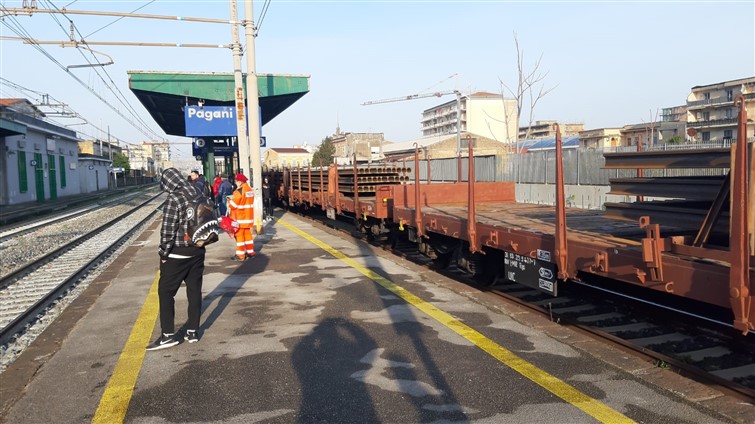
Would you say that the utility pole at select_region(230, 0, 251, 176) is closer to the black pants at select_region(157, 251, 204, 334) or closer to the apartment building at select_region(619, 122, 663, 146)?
the black pants at select_region(157, 251, 204, 334)

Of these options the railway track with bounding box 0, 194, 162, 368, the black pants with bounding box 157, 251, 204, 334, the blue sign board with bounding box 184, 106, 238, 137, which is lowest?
the railway track with bounding box 0, 194, 162, 368

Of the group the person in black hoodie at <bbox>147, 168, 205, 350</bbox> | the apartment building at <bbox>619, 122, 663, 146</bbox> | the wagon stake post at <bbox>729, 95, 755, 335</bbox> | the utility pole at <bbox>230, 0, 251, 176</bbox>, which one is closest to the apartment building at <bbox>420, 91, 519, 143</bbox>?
the apartment building at <bbox>619, 122, 663, 146</bbox>

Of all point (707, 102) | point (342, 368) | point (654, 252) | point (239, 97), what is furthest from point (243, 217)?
point (707, 102)

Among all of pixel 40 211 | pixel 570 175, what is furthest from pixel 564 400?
pixel 40 211

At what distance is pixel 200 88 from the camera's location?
19719 millimetres

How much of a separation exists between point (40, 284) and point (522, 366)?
340 inches

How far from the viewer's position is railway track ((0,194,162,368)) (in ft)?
21.6

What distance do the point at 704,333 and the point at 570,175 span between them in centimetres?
1588

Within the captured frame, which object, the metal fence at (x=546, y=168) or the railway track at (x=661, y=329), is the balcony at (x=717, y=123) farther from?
the railway track at (x=661, y=329)

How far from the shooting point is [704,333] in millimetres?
5613

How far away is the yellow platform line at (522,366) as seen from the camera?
152 inches

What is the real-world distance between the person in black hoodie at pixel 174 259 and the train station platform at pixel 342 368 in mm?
185

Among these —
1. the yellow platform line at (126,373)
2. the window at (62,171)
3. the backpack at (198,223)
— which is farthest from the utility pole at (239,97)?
the window at (62,171)

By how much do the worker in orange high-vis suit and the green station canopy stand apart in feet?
31.6
